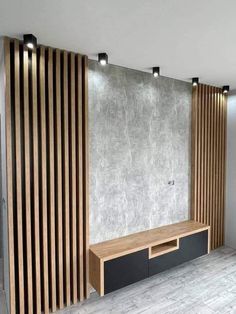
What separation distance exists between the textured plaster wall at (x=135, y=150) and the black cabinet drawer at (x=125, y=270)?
0.38m

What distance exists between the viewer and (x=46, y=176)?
2.31 m

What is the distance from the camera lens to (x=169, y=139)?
10.8 ft

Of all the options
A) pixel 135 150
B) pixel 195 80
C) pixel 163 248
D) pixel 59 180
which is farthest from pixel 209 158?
pixel 59 180

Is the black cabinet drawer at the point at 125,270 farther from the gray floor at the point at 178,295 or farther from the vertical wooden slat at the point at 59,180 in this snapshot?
the vertical wooden slat at the point at 59,180

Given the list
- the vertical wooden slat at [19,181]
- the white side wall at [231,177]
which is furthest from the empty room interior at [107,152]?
the white side wall at [231,177]

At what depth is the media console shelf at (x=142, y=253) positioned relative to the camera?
2414 mm

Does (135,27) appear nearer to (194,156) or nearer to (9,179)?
(9,179)

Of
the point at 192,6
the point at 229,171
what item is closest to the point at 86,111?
the point at 192,6

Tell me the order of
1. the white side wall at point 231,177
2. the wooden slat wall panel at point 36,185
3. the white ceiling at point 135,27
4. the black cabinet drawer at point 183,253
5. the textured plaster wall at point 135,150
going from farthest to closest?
1. the white side wall at point 231,177
2. the black cabinet drawer at point 183,253
3. the textured plaster wall at point 135,150
4. the wooden slat wall panel at point 36,185
5. the white ceiling at point 135,27

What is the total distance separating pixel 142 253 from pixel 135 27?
2.36 m

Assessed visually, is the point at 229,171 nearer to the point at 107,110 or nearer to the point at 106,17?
the point at 107,110

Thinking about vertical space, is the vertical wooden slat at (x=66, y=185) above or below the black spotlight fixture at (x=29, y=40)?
below

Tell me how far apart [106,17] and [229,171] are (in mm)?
3448

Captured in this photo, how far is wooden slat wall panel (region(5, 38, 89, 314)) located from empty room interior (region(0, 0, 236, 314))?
11 mm
